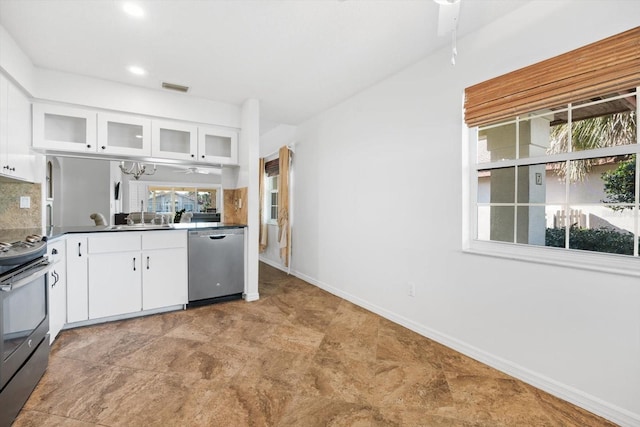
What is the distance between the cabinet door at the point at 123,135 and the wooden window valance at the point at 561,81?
A: 10.9 ft

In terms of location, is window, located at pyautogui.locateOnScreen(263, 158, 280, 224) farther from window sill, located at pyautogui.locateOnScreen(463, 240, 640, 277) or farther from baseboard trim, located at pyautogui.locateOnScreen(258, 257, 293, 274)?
window sill, located at pyautogui.locateOnScreen(463, 240, 640, 277)

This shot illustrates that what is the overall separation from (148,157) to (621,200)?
13.6 ft

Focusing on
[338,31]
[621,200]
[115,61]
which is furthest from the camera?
[115,61]

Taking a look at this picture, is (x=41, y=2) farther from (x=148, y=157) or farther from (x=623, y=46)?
(x=623, y=46)

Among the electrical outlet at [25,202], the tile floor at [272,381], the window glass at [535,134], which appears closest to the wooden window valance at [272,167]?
the tile floor at [272,381]

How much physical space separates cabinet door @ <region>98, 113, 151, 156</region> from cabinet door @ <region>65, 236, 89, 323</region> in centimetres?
105

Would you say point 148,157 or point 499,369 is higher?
point 148,157

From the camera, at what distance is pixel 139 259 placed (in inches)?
119

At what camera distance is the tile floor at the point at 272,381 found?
1.62m

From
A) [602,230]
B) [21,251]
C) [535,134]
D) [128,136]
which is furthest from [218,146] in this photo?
[602,230]

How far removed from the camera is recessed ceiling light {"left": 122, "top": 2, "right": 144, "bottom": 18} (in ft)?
6.52

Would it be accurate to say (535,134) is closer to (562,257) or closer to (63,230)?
(562,257)

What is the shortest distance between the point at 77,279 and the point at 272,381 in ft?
7.10

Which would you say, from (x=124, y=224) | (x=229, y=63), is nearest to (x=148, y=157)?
(x=124, y=224)
